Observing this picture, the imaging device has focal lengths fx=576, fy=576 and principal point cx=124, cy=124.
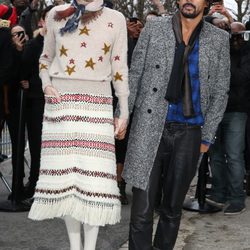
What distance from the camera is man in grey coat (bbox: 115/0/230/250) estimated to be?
370cm

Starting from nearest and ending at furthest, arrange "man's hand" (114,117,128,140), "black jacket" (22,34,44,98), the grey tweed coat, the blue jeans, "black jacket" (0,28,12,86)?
1. "man's hand" (114,117,128,140)
2. the grey tweed coat
3. "black jacket" (0,28,12,86)
4. "black jacket" (22,34,44,98)
5. the blue jeans

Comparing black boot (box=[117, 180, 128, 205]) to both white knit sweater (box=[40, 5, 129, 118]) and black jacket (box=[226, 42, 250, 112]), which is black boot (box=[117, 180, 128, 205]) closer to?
black jacket (box=[226, 42, 250, 112])

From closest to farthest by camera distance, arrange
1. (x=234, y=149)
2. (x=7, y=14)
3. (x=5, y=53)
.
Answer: (x=5, y=53) → (x=7, y=14) → (x=234, y=149)

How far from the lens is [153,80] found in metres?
3.71

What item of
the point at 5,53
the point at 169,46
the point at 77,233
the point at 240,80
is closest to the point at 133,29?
the point at 240,80

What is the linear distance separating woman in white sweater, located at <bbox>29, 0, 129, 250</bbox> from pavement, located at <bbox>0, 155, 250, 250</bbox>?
1.10m

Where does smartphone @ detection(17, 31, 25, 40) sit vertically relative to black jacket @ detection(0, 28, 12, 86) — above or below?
above

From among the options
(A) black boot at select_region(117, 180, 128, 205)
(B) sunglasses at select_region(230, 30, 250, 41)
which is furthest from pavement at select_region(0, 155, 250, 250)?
(B) sunglasses at select_region(230, 30, 250, 41)

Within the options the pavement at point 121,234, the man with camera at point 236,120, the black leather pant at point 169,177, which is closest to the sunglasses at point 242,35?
the man with camera at point 236,120

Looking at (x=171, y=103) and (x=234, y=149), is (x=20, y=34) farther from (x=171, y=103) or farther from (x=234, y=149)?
(x=234, y=149)

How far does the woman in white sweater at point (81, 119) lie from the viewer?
3484 mm

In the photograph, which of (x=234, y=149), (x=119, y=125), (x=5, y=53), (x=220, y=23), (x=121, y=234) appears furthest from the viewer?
(x=234, y=149)

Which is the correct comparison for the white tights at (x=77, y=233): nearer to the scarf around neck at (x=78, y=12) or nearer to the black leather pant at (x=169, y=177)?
the black leather pant at (x=169, y=177)

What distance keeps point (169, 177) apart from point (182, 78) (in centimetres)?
67
